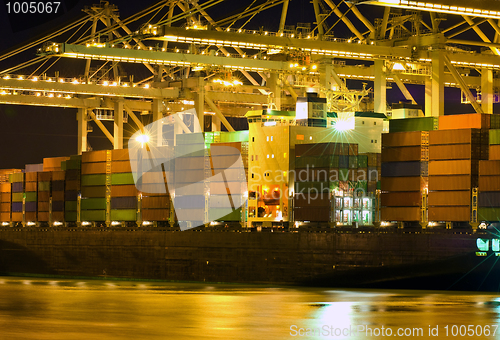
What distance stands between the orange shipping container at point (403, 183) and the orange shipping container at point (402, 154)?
0.93 metres

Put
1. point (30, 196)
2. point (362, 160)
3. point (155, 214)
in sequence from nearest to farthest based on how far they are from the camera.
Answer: point (362, 160), point (155, 214), point (30, 196)

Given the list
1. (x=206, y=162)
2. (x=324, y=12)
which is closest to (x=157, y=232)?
(x=206, y=162)

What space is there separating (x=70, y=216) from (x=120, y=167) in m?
6.55

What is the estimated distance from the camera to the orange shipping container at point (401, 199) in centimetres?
3591

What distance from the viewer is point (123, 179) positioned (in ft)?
166

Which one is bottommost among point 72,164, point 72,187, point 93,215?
point 93,215

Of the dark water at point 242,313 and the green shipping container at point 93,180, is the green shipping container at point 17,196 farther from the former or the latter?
the dark water at point 242,313

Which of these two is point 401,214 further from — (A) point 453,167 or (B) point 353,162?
(B) point 353,162

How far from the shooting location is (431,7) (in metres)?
24.8

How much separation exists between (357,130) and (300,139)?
3.36 m

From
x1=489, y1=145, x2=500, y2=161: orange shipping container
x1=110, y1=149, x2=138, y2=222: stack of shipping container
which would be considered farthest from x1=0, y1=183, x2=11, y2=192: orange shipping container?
x1=489, y1=145, x2=500, y2=161: orange shipping container

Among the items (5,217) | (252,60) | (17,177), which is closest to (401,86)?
(252,60)

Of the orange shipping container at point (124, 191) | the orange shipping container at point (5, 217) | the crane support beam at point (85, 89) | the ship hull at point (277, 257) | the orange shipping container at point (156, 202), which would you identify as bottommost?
the ship hull at point (277, 257)

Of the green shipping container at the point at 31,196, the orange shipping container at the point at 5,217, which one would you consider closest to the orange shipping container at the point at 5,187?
the orange shipping container at the point at 5,217
